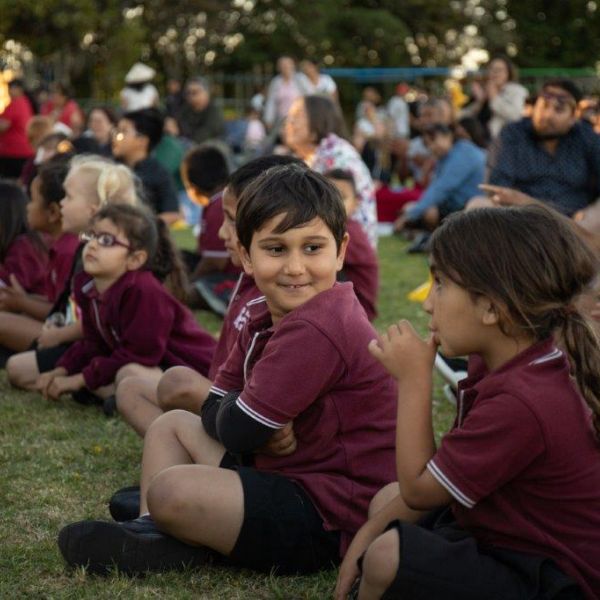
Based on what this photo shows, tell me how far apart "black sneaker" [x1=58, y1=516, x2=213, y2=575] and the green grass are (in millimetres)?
36

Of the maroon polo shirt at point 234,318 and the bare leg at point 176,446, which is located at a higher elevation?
the maroon polo shirt at point 234,318

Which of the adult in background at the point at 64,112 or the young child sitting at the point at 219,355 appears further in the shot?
the adult in background at the point at 64,112

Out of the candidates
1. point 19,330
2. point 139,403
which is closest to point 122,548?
point 139,403

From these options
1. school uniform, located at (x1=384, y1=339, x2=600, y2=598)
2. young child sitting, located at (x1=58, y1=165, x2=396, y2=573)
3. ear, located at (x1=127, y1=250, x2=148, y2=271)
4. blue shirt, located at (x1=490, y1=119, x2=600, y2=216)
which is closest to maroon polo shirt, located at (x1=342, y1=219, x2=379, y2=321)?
ear, located at (x1=127, y1=250, x2=148, y2=271)

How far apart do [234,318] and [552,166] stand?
13.6 feet

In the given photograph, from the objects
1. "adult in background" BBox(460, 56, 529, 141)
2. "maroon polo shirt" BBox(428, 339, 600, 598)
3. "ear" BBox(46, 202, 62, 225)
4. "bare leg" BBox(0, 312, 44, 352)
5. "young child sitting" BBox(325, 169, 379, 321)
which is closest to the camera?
"maroon polo shirt" BBox(428, 339, 600, 598)

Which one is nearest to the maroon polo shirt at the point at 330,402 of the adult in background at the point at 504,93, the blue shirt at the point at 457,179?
the blue shirt at the point at 457,179

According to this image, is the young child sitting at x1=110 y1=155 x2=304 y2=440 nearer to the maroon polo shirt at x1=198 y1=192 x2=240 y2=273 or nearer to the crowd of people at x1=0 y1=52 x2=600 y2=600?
the crowd of people at x1=0 y1=52 x2=600 y2=600

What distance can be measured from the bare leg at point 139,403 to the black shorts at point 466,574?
1743 millimetres

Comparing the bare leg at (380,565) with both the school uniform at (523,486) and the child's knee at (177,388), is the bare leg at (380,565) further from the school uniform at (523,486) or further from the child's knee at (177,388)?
the child's knee at (177,388)

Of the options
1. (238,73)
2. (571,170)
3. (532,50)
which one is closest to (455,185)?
(571,170)

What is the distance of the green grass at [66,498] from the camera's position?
296 centimetres

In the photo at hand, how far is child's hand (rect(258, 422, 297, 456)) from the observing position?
2928 mm

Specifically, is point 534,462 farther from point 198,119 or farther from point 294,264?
point 198,119
